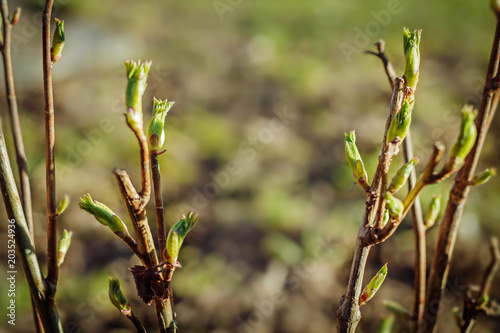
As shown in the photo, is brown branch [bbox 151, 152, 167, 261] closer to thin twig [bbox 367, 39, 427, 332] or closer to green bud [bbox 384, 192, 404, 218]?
green bud [bbox 384, 192, 404, 218]

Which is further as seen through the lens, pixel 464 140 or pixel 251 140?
pixel 251 140

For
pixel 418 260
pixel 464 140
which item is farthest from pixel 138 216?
pixel 418 260

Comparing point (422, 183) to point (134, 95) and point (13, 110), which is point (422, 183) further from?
point (13, 110)

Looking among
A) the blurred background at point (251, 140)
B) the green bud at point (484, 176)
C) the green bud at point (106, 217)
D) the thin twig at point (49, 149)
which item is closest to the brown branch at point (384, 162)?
the green bud at point (484, 176)

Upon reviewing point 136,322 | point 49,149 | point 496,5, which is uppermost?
point 496,5

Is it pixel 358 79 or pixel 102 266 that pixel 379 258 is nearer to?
pixel 102 266

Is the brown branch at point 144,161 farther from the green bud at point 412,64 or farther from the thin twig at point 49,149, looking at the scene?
the green bud at point 412,64

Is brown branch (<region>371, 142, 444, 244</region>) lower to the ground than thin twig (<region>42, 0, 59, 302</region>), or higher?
lower

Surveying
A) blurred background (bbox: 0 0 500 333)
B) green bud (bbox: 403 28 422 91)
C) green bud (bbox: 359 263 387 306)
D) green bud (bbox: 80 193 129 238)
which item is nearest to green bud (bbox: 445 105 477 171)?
green bud (bbox: 403 28 422 91)
